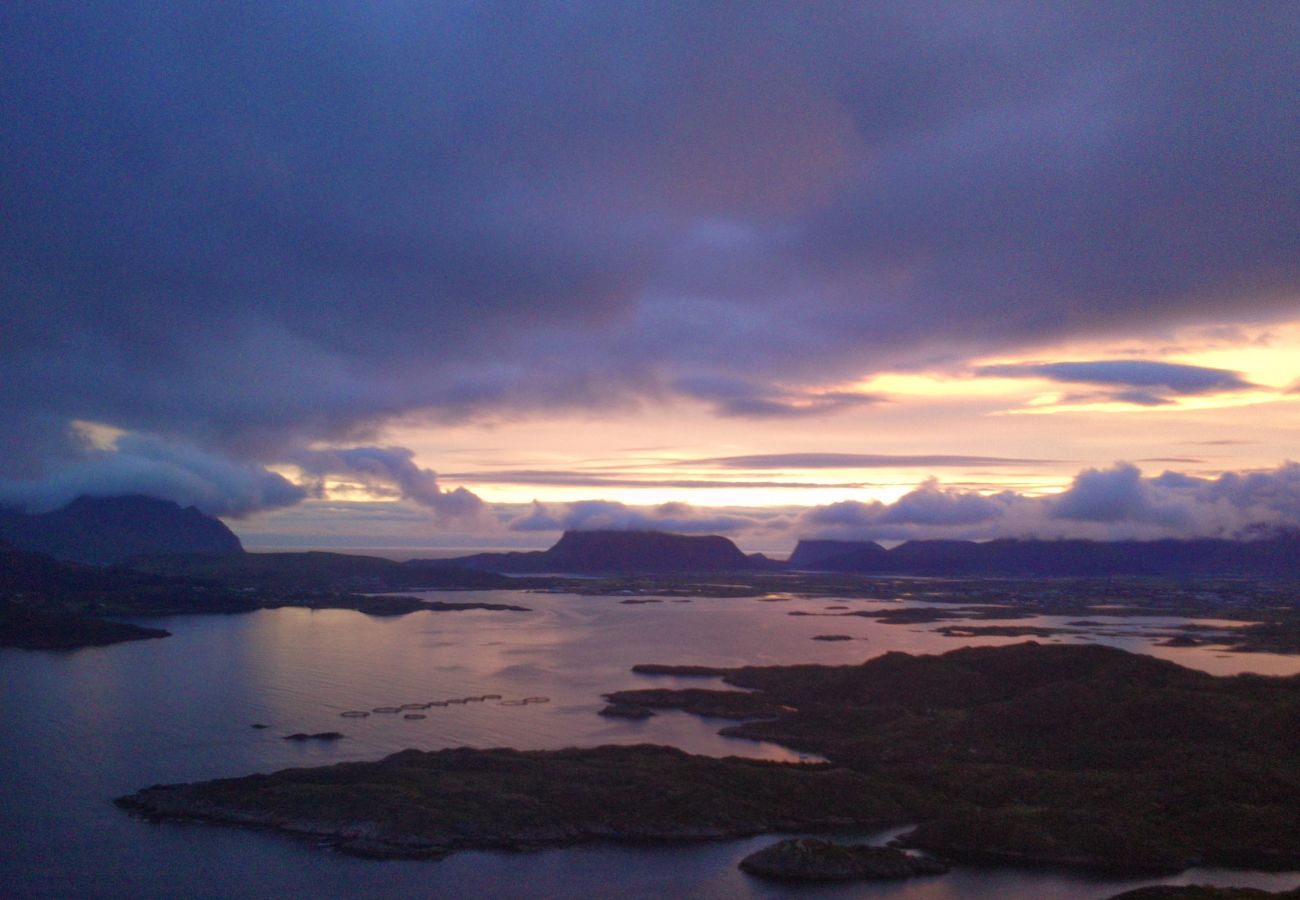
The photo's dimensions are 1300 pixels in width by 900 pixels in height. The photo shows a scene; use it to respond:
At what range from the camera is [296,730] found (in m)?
61.9

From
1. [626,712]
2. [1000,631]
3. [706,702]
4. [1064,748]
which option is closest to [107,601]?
[626,712]

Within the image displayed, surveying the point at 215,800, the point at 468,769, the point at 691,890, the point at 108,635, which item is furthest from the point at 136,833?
the point at 108,635

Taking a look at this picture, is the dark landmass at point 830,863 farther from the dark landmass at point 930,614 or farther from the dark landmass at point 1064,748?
the dark landmass at point 930,614

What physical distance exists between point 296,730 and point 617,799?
28859mm

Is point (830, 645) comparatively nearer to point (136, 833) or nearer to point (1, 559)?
point (136, 833)

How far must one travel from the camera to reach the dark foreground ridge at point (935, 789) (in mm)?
40000

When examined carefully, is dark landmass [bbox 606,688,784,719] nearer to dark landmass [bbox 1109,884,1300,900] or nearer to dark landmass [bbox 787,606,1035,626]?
dark landmass [bbox 1109,884,1300,900]

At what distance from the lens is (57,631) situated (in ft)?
358

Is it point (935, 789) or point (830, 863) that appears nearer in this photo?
point (830, 863)

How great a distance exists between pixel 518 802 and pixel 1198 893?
2691 centimetres

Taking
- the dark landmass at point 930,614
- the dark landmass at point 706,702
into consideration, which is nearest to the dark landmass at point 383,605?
the dark landmass at point 930,614

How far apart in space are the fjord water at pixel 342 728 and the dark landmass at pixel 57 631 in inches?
232

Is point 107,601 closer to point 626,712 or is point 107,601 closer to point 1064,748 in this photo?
point 626,712

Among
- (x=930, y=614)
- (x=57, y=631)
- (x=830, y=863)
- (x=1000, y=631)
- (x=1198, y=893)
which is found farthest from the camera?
(x=930, y=614)
